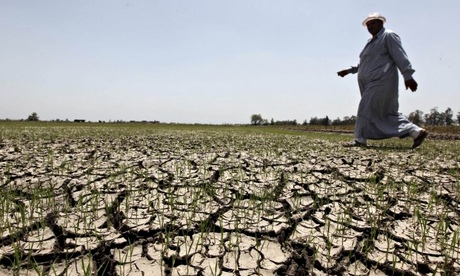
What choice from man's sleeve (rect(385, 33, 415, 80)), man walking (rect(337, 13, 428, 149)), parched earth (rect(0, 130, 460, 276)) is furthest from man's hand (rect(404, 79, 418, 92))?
parched earth (rect(0, 130, 460, 276))

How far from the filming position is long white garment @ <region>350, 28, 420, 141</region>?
486 cm

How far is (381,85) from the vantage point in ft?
16.4

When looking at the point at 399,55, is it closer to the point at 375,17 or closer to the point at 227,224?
the point at 375,17

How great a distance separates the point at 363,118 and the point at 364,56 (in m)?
1.17

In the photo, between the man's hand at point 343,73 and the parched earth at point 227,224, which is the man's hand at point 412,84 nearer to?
the man's hand at point 343,73

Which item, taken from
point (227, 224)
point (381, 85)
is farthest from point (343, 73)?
point (227, 224)

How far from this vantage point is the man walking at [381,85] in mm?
4820

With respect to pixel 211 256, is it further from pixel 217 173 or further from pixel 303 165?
pixel 303 165

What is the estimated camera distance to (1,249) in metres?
1.24

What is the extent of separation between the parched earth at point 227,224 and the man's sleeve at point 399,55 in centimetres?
233

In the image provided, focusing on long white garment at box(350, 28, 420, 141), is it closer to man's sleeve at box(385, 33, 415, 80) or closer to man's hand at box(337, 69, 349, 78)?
man's sleeve at box(385, 33, 415, 80)

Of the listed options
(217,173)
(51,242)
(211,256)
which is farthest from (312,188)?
(51,242)

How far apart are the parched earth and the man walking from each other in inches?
87.9

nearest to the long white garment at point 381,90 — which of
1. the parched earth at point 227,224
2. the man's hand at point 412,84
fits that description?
the man's hand at point 412,84
